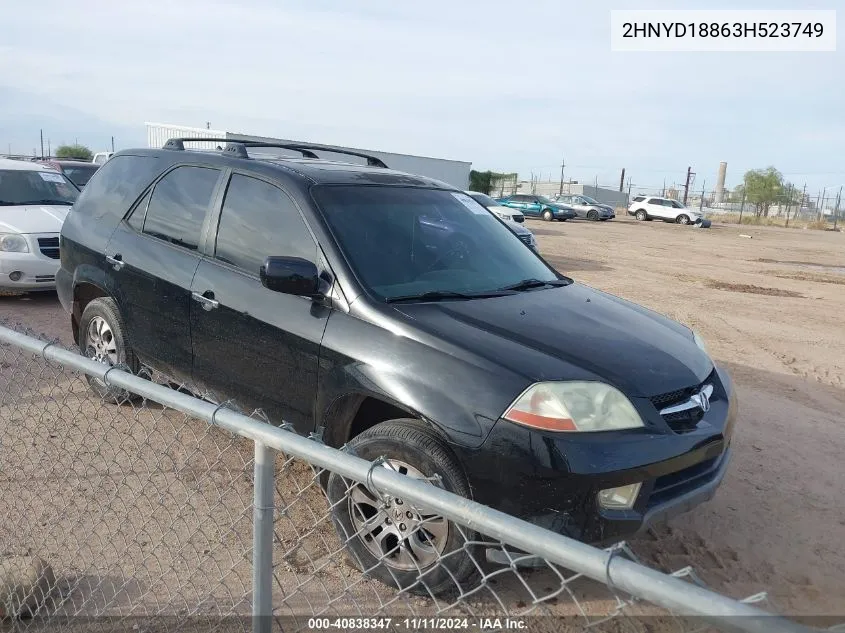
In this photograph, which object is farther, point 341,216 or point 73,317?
point 73,317

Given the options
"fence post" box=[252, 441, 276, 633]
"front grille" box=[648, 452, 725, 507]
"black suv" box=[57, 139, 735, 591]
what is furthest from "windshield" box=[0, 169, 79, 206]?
"front grille" box=[648, 452, 725, 507]

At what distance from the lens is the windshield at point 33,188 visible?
9.30 metres

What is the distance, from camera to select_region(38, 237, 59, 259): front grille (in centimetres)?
825

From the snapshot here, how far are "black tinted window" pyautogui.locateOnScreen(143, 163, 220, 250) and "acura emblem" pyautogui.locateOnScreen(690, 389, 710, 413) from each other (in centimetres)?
286

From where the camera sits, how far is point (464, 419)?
2.81 meters

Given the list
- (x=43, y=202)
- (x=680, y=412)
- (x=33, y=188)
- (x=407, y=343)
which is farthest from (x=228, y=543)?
(x=33, y=188)

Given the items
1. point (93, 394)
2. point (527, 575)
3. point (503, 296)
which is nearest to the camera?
point (527, 575)

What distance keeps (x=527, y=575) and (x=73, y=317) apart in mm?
3891

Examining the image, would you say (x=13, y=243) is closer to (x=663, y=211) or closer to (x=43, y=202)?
(x=43, y=202)

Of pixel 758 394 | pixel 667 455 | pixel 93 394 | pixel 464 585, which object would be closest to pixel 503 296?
pixel 667 455

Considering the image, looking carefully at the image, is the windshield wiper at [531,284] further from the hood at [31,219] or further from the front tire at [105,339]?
the hood at [31,219]

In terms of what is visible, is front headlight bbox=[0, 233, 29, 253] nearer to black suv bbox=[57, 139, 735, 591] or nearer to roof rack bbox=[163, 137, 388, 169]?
black suv bbox=[57, 139, 735, 591]

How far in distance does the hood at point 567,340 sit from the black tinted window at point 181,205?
1.69 meters

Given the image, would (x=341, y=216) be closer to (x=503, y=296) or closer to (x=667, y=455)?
(x=503, y=296)
